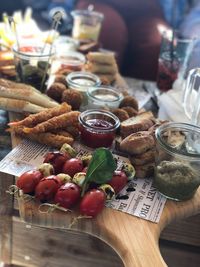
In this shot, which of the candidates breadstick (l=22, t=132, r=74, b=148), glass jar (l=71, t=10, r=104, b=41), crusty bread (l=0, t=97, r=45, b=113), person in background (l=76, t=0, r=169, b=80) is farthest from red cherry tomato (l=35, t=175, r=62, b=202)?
person in background (l=76, t=0, r=169, b=80)

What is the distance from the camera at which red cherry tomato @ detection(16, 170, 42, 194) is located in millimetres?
754

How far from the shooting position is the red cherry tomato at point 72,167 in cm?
80

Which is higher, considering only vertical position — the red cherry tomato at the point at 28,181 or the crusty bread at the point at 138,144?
the crusty bread at the point at 138,144

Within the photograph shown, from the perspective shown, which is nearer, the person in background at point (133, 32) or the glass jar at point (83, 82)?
the glass jar at point (83, 82)

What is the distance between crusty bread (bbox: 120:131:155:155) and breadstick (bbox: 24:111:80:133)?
0.14m

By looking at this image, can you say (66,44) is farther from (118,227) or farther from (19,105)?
(118,227)

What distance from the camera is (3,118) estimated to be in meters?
1.04

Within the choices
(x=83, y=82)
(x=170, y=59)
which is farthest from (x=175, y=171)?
(x=170, y=59)

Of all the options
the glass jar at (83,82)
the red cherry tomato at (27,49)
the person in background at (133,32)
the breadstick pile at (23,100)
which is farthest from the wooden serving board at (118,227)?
the person in background at (133,32)

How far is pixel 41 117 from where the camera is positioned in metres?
0.94

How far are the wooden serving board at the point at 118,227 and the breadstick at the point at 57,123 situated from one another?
203mm

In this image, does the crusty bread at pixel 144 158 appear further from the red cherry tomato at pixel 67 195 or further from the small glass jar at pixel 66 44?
the small glass jar at pixel 66 44

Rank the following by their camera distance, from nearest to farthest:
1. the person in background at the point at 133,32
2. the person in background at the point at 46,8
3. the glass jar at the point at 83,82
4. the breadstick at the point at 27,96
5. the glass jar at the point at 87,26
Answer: the breadstick at the point at 27,96 < the glass jar at the point at 83,82 < the glass jar at the point at 87,26 < the person in background at the point at 133,32 < the person in background at the point at 46,8

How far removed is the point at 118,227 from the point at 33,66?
607 mm
